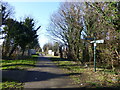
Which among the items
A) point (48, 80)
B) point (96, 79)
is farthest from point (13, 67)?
point (96, 79)

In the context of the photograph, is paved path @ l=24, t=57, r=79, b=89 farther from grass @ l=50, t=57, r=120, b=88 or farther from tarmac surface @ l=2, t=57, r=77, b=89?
grass @ l=50, t=57, r=120, b=88

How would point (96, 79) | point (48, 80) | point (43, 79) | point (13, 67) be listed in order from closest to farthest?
point (48, 80) → point (96, 79) → point (43, 79) → point (13, 67)

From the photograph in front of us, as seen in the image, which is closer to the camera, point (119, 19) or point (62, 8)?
point (119, 19)

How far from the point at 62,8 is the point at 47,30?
328 inches

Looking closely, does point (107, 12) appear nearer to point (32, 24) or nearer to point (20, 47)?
point (20, 47)

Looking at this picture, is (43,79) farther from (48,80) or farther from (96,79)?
(96,79)

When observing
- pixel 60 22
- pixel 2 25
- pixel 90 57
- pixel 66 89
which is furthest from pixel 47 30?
pixel 66 89

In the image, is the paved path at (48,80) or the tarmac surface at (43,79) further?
the paved path at (48,80)

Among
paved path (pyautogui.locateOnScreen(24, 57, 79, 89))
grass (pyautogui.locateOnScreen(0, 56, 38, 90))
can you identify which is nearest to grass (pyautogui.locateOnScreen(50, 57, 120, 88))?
paved path (pyautogui.locateOnScreen(24, 57, 79, 89))

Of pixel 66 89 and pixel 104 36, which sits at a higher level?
pixel 104 36

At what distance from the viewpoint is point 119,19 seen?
8.90 m

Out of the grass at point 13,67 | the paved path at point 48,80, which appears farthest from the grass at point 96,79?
the grass at point 13,67

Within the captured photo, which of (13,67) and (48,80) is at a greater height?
(13,67)

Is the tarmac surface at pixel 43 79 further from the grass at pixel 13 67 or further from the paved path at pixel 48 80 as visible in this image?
the grass at pixel 13 67
